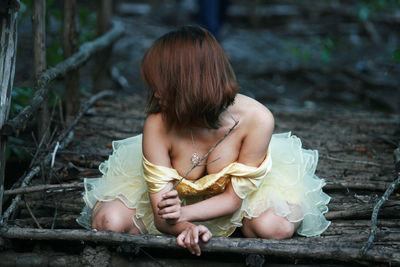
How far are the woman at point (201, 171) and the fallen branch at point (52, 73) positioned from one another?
460 mm

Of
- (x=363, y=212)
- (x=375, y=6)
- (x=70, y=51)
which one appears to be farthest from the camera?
(x=375, y=6)

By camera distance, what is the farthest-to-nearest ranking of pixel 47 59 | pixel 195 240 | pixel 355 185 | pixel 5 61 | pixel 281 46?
pixel 281 46 < pixel 47 59 < pixel 355 185 < pixel 5 61 < pixel 195 240

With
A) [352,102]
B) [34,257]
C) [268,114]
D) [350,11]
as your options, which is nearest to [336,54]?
[350,11]

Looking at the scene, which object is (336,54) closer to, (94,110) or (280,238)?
(94,110)

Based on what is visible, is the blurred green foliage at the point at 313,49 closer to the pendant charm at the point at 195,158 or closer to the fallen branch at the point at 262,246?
the pendant charm at the point at 195,158

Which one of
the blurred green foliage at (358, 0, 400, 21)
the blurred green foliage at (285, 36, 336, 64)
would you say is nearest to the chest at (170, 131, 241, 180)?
the blurred green foliage at (285, 36, 336, 64)

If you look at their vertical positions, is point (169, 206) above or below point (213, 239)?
above

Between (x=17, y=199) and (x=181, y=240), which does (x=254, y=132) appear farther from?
(x=17, y=199)

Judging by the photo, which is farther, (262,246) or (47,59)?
(47,59)

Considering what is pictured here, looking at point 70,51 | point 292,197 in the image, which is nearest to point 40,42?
point 70,51

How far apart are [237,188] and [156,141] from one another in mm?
382

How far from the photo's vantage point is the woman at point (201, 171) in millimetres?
1746

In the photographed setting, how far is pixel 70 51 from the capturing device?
11.4 feet

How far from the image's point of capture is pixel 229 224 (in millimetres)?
2018
